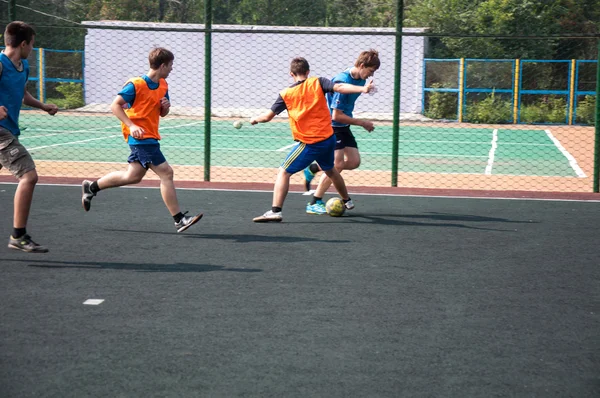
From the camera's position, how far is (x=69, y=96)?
32656 millimetres

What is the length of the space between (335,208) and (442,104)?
2125cm

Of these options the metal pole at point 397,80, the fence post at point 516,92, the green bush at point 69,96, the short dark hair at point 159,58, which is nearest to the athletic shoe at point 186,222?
the short dark hair at point 159,58

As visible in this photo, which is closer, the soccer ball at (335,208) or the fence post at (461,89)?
the soccer ball at (335,208)

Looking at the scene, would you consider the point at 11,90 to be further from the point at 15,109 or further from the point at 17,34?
the point at 17,34

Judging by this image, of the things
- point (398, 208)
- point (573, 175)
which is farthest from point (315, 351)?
point (573, 175)

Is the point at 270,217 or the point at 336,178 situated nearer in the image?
the point at 270,217

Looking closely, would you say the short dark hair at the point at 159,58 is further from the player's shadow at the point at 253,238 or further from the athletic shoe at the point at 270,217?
the athletic shoe at the point at 270,217

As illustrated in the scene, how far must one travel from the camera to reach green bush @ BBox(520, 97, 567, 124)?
96.1 ft

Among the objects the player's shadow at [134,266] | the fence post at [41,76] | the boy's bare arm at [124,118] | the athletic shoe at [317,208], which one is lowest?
the player's shadow at [134,266]

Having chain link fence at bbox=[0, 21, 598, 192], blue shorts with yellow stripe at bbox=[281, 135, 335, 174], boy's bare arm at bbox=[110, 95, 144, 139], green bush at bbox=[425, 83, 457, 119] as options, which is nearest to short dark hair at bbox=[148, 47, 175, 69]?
boy's bare arm at bbox=[110, 95, 144, 139]

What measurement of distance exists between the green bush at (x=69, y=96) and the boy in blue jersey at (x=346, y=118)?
79.3 feet

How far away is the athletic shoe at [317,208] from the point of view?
962 cm

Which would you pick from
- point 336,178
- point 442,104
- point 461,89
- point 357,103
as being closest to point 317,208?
point 336,178

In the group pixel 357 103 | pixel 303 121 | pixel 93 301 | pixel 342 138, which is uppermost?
pixel 357 103
